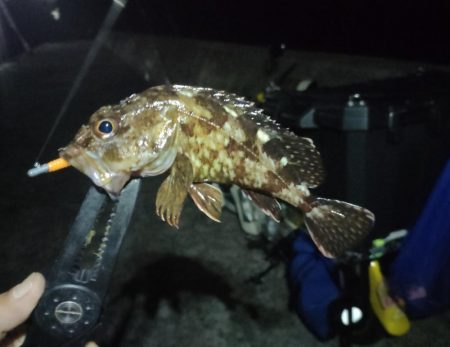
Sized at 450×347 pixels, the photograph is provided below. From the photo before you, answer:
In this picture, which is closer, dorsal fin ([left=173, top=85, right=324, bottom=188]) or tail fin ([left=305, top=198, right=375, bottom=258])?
dorsal fin ([left=173, top=85, right=324, bottom=188])

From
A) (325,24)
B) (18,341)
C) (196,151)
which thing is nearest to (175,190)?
(196,151)

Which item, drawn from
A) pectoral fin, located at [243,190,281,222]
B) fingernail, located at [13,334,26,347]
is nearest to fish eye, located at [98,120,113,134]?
pectoral fin, located at [243,190,281,222]

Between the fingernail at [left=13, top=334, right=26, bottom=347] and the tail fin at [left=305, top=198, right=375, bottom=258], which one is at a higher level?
the tail fin at [left=305, top=198, right=375, bottom=258]

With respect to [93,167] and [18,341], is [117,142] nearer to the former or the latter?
[93,167]

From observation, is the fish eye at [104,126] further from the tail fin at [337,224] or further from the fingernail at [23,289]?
the tail fin at [337,224]

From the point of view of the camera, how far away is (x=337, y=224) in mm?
1597

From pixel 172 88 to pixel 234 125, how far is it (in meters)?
0.24

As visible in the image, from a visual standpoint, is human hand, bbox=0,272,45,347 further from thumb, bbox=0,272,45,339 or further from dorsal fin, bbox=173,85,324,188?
dorsal fin, bbox=173,85,324,188

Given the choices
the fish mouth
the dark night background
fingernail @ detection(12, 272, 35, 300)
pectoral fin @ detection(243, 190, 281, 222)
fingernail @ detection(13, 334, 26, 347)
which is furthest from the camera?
the dark night background

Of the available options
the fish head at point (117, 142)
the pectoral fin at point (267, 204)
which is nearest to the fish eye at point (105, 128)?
the fish head at point (117, 142)

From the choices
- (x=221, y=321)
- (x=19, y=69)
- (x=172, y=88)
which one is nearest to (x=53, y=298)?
(x=172, y=88)

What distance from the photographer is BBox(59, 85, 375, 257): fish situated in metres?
1.34

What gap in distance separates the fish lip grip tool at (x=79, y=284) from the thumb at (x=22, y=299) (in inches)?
1.7

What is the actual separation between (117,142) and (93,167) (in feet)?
0.37
